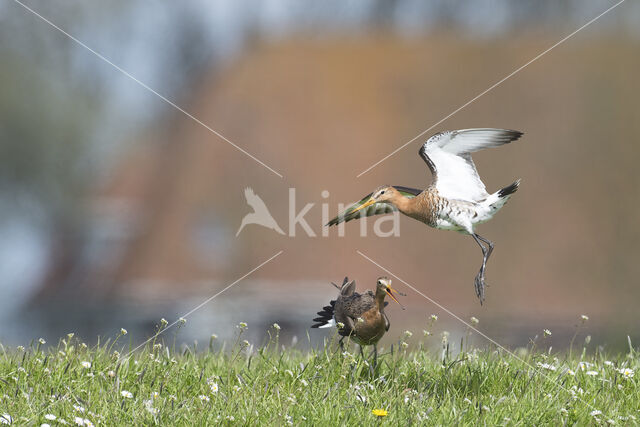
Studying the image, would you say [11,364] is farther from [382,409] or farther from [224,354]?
[382,409]

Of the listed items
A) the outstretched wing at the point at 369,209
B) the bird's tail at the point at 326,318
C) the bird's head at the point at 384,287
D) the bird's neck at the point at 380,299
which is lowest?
the bird's tail at the point at 326,318

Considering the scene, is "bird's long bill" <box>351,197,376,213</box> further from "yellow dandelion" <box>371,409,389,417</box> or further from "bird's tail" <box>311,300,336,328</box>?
"yellow dandelion" <box>371,409,389,417</box>

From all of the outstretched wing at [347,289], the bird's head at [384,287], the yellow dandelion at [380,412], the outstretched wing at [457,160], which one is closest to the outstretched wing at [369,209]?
the outstretched wing at [457,160]

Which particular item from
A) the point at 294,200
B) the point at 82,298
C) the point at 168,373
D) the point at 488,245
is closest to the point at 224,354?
the point at 168,373

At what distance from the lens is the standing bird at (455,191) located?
251cm

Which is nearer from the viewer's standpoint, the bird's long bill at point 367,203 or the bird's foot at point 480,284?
the bird's foot at point 480,284

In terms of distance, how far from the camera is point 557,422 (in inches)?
93.2

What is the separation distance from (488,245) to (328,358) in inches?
32.7

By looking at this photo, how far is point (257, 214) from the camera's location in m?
5.47

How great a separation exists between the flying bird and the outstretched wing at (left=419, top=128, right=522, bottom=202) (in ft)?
9.15

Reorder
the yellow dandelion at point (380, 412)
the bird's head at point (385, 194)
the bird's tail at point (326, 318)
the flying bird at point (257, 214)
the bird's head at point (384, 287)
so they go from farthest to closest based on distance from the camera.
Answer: the flying bird at point (257, 214), the bird's tail at point (326, 318), the bird's head at point (384, 287), the bird's head at point (385, 194), the yellow dandelion at point (380, 412)

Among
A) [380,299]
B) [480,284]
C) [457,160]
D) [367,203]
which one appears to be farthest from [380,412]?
[457,160]

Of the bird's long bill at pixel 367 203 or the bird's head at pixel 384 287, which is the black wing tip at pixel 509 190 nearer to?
the bird's long bill at pixel 367 203

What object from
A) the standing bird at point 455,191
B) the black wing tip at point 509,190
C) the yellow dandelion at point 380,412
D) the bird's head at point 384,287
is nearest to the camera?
the yellow dandelion at point 380,412
